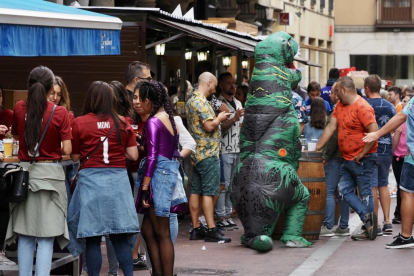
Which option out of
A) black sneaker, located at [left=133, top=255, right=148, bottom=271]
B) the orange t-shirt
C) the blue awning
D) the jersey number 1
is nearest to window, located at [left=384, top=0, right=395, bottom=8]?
the orange t-shirt

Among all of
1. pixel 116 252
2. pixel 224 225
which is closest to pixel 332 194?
pixel 224 225

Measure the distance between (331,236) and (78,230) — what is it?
16.4ft

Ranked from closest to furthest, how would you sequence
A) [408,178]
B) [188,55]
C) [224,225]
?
[408,178] → [224,225] → [188,55]

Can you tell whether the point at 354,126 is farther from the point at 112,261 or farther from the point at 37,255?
the point at 37,255

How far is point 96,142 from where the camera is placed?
8000 millimetres

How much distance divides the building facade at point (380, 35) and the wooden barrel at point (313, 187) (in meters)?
43.3

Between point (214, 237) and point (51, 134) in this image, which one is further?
point (214, 237)

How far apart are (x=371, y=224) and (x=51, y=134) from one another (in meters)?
5.16

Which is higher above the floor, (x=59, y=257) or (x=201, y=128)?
(x=201, y=128)

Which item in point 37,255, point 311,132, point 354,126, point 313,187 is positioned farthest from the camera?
point 311,132

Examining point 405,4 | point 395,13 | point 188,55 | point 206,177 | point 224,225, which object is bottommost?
point 224,225

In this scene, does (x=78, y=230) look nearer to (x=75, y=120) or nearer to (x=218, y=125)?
(x=75, y=120)

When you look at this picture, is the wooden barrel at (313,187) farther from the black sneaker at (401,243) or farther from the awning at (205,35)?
the awning at (205,35)

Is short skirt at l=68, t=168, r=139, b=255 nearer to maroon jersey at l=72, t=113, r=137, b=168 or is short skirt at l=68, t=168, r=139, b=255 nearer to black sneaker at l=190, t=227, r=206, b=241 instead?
maroon jersey at l=72, t=113, r=137, b=168
